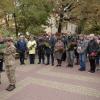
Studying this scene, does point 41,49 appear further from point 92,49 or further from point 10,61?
point 10,61

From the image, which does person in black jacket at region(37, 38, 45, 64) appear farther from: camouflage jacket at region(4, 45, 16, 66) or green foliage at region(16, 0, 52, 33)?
green foliage at region(16, 0, 52, 33)

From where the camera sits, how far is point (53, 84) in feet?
35.9

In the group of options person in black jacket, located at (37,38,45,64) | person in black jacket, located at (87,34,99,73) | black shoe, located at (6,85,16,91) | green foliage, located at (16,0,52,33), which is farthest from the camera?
green foliage, located at (16,0,52,33)

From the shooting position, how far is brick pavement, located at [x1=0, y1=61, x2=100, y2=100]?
30.4 feet

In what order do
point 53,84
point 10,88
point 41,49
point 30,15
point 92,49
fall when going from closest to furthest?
point 10,88 → point 53,84 → point 92,49 → point 41,49 → point 30,15

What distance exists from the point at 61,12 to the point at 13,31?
9.64 m

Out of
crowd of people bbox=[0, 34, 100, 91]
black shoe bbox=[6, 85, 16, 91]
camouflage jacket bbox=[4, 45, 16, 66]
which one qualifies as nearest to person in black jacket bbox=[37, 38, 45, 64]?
crowd of people bbox=[0, 34, 100, 91]

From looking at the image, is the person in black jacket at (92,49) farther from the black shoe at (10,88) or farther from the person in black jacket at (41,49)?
the black shoe at (10,88)

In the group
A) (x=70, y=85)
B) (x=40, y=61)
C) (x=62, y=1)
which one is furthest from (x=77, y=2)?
(x=70, y=85)

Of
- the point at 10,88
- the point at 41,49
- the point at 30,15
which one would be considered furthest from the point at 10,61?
the point at 30,15

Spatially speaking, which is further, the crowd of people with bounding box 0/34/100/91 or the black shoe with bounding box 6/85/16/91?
the crowd of people with bounding box 0/34/100/91

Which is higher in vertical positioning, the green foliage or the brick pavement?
the green foliage

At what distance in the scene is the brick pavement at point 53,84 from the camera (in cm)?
926

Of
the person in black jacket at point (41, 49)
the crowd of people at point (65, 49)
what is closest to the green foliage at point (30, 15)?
the crowd of people at point (65, 49)
